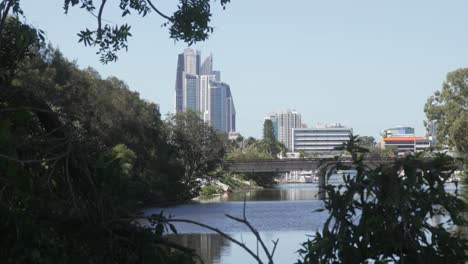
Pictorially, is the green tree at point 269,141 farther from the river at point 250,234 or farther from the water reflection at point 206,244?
the water reflection at point 206,244

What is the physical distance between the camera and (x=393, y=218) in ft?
15.8

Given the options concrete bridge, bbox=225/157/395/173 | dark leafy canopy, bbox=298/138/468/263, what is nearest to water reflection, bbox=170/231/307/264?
dark leafy canopy, bbox=298/138/468/263

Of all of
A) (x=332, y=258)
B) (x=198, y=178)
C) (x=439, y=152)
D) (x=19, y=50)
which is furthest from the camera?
(x=198, y=178)

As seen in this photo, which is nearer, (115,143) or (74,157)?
(74,157)

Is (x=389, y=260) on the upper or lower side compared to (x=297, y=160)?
lower

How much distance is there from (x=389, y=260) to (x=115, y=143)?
45328 millimetres

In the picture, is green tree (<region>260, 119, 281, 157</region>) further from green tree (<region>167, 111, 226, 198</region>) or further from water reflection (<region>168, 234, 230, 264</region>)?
water reflection (<region>168, 234, 230, 264</region>)

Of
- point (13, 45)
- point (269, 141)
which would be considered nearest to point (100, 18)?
point (13, 45)

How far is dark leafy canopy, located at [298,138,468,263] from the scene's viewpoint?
478cm

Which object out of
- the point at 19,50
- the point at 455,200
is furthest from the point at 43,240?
the point at 455,200

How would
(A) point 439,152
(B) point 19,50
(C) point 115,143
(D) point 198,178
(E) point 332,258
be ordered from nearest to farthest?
(E) point 332,258 < (A) point 439,152 < (B) point 19,50 < (C) point 115,143 < (D) point 198,178

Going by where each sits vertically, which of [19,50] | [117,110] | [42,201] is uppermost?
[117,110]

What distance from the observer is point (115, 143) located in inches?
1950

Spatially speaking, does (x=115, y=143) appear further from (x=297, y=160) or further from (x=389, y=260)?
(x=389, y=260)
